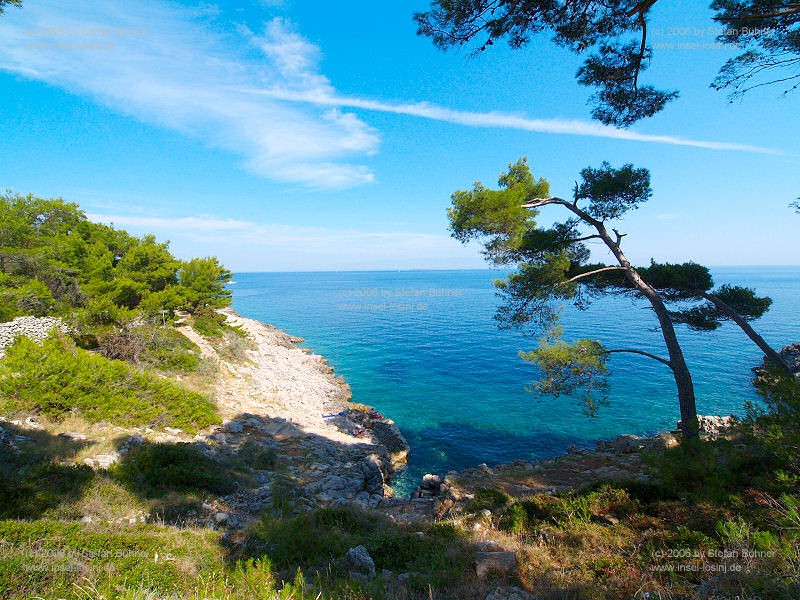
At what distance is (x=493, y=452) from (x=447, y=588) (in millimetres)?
14401

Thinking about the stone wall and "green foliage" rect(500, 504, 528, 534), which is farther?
the stone wall

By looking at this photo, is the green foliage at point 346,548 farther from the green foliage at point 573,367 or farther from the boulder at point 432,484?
the green foliage at point 573,367

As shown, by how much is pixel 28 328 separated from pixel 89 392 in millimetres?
7379

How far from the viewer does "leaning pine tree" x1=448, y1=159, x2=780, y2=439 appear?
11000mm

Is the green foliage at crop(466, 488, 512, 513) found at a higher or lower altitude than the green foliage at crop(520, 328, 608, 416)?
lower

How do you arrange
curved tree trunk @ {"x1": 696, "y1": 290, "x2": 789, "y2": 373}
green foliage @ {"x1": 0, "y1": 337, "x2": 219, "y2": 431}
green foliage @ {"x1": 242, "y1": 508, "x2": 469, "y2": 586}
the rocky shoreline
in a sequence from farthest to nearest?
green foliage @ {"x1": 0, "y1": 337, "x2": 219, "y2": 431} → curved tree trunk @ {"x1": 696, "y1": 290, "x2": 789, "y2": 373} → the rocky shoreline → green foliage @ {"x1": 242, "y1": 508, "x2": 469, "y2": 586}

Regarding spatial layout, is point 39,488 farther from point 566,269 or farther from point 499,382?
point 499,382

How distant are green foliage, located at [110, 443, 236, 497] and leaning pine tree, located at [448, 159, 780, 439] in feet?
34.4

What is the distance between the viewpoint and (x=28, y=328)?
50.2 ft

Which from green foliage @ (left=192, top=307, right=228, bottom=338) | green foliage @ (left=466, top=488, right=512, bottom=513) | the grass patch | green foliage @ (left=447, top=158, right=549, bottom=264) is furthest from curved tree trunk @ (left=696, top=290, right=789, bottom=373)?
green foliage @ (left=192, top=307, right=228, bottom=338)

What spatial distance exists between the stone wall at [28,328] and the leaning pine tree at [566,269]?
1929 cm

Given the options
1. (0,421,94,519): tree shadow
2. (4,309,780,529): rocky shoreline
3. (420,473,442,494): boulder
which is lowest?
(420,473,442,494): boulder

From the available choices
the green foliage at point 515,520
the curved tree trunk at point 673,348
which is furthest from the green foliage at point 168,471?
the curved tree trunk at point 673,348

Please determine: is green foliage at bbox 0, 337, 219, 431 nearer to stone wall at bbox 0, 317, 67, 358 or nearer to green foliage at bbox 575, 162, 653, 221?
stone wall at bbox 0, 317, 67, 358
